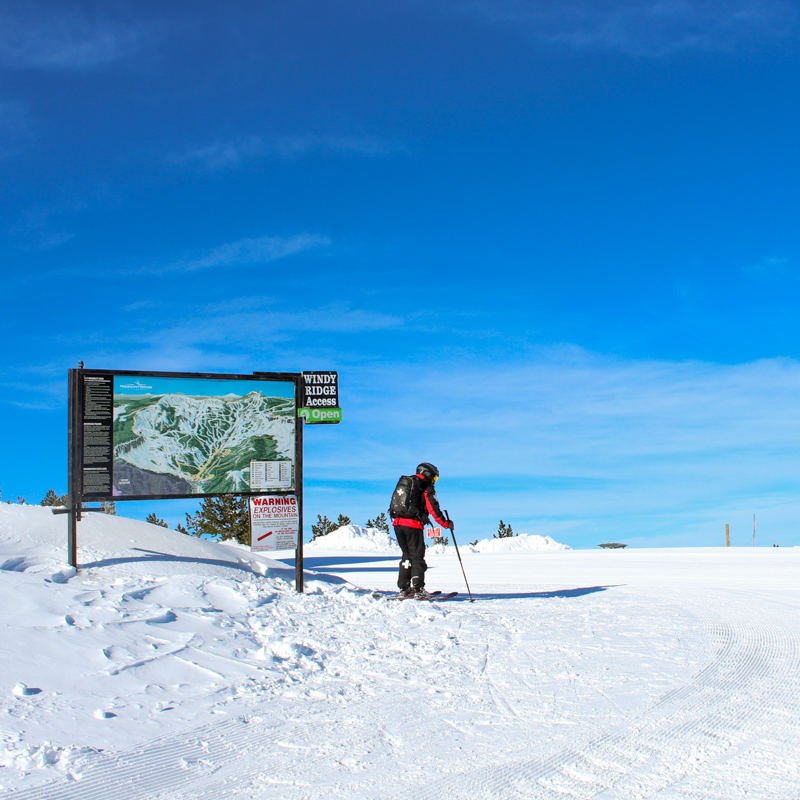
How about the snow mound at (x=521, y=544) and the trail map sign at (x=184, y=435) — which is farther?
the snow mound at (x=521, y=544)

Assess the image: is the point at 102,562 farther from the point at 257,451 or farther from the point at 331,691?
the point at 331,691

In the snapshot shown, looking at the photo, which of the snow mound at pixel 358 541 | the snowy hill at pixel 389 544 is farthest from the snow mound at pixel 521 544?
the snow mound at pixel 358 541

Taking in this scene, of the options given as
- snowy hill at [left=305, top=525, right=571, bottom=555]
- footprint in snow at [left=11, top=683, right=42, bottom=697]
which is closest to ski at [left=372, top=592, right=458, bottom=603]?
footprint in snow at [left=11, top=683, right=42, bottom=697]

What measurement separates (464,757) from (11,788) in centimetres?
254

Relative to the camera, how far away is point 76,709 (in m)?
4.92

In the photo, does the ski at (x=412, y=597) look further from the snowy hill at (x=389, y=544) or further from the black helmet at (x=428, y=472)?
the snowy hill at (x=389, y=544)

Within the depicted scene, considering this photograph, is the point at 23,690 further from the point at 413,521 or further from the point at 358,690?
the point at 413,521

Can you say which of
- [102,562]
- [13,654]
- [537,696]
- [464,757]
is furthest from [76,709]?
[102,562]

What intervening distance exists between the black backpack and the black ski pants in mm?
230

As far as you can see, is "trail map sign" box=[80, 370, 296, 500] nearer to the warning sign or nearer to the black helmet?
the warning sign

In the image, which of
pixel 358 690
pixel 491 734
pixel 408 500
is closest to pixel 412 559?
pixel 408 500

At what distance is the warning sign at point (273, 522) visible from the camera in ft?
35.9

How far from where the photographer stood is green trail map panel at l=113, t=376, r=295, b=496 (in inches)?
416

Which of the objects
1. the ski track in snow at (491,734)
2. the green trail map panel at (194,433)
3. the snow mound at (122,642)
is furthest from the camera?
the green trail map panel at (194,433)
